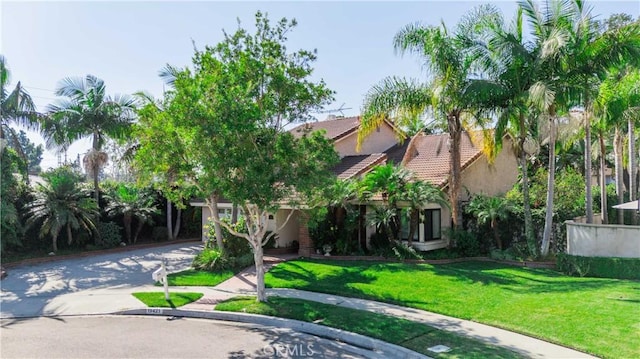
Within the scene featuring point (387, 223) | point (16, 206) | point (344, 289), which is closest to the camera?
point (344, 289)

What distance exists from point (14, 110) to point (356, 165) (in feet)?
53.9

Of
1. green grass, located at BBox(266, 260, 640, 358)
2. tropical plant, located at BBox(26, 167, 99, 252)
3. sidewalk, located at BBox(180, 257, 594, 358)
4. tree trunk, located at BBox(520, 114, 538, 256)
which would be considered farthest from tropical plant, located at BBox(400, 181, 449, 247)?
tropical plant, located at BBox(26, 167, 99, 252)

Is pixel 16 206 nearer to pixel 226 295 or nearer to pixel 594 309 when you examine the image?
pixel 226 295

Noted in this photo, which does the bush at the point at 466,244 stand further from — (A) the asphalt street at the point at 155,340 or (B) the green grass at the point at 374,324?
(A) the asphalt street at the point at 155,340

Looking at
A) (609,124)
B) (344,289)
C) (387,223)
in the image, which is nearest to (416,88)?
(387,223)

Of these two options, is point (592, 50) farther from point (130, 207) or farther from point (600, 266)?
point (130, 207)

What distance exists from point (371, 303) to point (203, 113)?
6.34m

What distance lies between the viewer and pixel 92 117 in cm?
2303

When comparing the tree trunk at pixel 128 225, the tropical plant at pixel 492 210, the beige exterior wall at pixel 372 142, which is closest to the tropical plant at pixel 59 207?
the tree trunk at pixel 128 225

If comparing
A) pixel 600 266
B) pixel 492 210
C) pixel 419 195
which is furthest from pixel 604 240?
pixel 419 195

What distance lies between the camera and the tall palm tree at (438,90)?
16859mm

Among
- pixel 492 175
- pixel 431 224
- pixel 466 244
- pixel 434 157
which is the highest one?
pixel 434 157

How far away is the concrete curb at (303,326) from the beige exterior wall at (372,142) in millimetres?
12918

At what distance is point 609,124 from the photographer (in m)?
17.6
